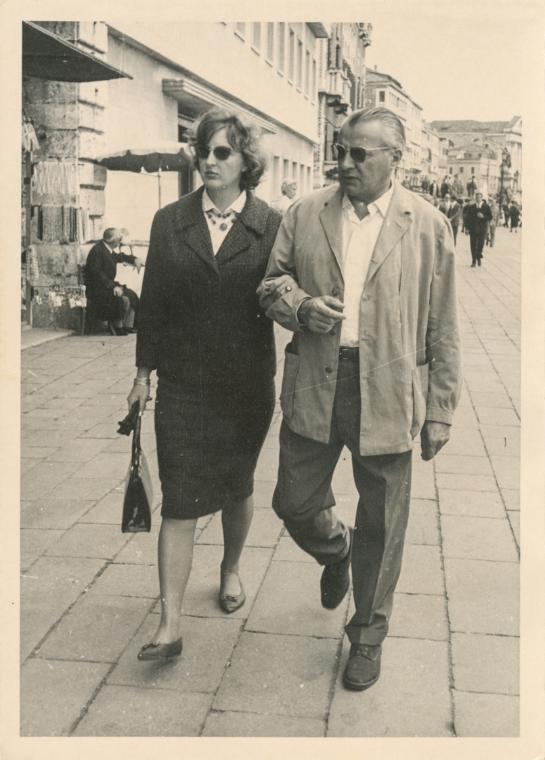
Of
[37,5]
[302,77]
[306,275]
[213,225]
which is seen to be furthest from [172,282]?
[302,77]

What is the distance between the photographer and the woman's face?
332 cm

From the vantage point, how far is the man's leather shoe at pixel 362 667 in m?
3.20

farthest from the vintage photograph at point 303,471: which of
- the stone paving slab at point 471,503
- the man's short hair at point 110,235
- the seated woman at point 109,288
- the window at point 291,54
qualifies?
the window at point 291,54

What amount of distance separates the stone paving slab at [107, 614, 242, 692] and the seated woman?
682 cm

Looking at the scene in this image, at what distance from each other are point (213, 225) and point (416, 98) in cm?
108

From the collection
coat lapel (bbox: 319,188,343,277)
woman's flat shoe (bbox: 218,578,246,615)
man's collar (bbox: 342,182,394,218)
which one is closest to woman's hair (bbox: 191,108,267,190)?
coat lapel (bbox: 319,188,343,277)

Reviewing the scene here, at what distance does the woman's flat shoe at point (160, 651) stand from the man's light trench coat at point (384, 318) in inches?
33.0

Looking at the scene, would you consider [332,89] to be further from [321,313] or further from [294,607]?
Answer: [321,313]

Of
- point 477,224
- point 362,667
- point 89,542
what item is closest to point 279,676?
point 362,667

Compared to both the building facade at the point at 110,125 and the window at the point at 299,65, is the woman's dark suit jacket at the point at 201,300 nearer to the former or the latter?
the building facade at the point at 110,125

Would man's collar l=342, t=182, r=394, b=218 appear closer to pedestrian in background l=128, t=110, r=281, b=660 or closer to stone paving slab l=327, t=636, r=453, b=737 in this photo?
pedestrian in background l=128, t=110, r=281, b=660

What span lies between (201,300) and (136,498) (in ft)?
2.38

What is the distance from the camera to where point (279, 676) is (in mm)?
3266

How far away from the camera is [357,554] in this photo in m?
3.34
